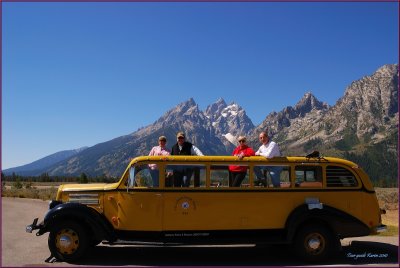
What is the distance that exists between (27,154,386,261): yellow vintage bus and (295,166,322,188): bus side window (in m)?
0.03

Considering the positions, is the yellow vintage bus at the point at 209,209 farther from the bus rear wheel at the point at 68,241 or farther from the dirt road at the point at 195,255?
the dirt road at the point at 195,255

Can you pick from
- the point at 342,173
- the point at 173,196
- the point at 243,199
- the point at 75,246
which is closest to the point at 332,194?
the point at 342,173

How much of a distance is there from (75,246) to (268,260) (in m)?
4.80

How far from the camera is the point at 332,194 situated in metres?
10.4

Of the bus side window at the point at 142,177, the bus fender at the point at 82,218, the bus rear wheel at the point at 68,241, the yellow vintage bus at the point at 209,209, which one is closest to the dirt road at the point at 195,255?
the bus rear wheel at the point at 68,241

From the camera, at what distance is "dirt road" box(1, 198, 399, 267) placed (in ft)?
32.6

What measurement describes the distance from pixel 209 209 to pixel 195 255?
1.60 meters

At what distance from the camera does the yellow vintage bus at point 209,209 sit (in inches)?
390

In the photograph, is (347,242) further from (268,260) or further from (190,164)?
(190,164)

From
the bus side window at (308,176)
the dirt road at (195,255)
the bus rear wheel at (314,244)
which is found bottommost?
the dirt road at (195,255)

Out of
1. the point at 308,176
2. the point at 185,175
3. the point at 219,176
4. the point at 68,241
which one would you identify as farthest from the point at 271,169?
the point at 68,241

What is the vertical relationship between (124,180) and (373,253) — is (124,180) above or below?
above

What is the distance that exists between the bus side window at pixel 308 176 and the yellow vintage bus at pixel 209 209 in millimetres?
29

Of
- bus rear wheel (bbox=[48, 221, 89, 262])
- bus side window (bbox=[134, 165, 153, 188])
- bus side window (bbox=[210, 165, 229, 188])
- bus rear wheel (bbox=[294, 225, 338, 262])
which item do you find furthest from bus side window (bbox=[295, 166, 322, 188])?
bus rear wheel (bbox=[48, 221, 89, 262])
